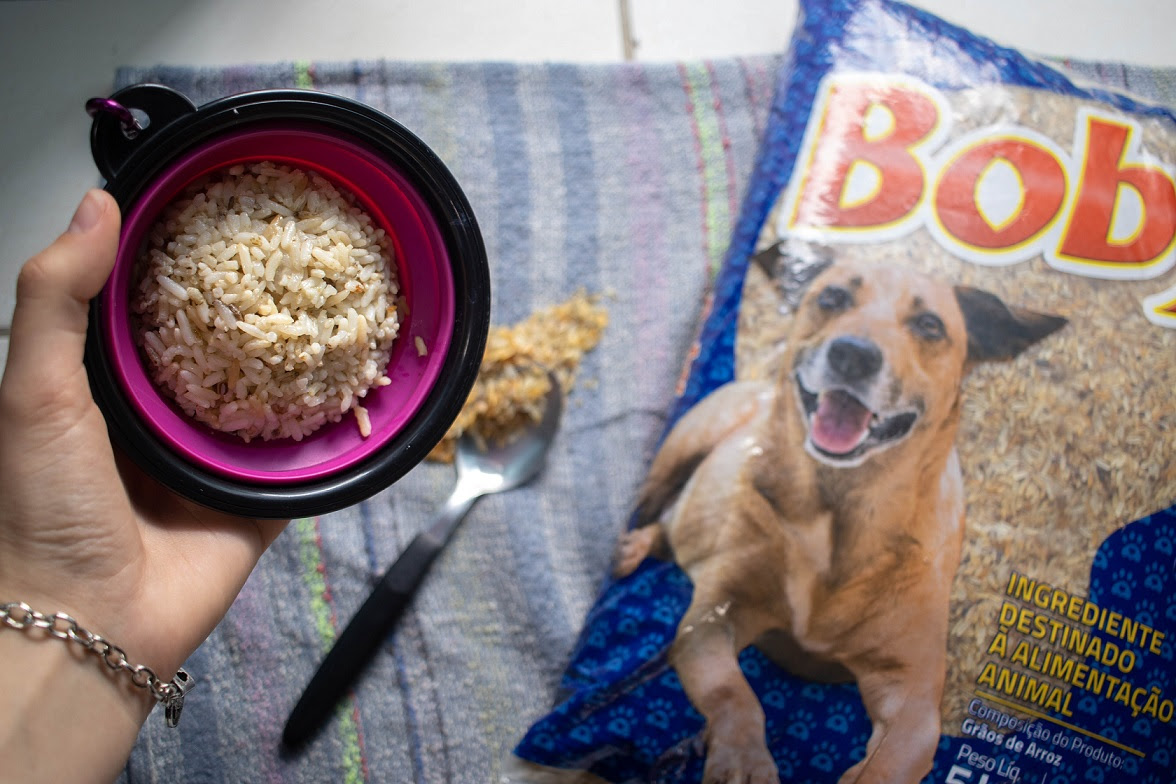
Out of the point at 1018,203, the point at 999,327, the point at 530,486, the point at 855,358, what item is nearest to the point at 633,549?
the point at 530,486

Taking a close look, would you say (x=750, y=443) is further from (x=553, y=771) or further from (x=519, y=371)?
(x=553, y=771)

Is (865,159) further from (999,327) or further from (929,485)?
(929,485)

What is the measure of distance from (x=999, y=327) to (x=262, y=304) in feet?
2.28

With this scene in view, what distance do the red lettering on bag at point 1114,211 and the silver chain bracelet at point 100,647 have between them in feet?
3.04

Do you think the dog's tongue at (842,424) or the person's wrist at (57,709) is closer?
the person's wrist at (57,709)

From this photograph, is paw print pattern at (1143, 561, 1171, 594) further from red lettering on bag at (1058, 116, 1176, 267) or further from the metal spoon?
the metal spoon

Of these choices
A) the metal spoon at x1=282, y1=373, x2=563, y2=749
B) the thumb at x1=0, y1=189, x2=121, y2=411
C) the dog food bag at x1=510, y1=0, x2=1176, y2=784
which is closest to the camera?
the thumb at x1=0, y1=189, x2=121, y2=411

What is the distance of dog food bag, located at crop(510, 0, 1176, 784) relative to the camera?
812mm

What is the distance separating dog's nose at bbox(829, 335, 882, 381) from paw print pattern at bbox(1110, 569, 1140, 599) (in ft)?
1.02

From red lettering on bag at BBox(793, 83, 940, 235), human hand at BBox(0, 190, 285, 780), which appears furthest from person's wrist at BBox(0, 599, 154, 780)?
red lettering on bag at BBox(793, 83, 940, 235)

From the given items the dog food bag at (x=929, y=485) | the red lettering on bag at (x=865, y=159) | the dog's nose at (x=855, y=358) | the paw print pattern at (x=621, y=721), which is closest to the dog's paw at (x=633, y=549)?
the dog food bag at (x=929, y=485)

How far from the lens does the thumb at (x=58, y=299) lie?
1.79 ft

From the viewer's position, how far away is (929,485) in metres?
0.82

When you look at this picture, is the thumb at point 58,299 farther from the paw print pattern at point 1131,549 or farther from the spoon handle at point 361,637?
the paw print pattern at point 1131,549
